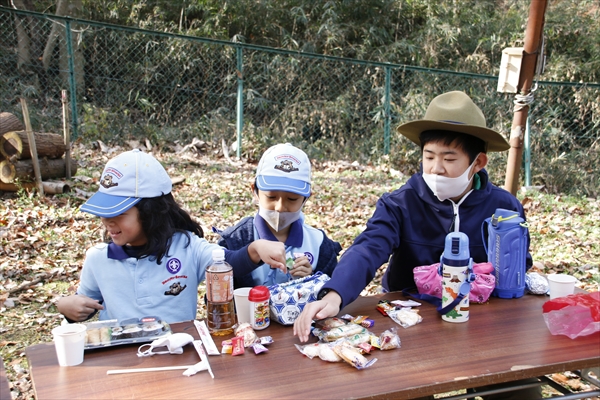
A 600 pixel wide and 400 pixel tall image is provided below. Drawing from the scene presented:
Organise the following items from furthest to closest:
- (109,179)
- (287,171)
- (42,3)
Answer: (42,3) → (287,171) → (109,179)

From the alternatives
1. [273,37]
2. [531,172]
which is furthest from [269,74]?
[531,172]

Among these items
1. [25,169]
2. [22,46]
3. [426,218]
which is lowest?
[25,169]

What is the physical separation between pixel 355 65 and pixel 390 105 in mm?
1151

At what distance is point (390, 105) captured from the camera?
1024 centimetres

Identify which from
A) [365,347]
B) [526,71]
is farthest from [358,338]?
[526,71]

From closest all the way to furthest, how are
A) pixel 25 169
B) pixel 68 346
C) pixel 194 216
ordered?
pixel 68 346 → pixel 194 216 → pixel 25 169

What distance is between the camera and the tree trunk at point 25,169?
255 inches

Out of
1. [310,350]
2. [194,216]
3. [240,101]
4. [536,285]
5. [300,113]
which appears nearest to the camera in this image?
[310,350]

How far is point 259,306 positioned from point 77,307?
706 mm

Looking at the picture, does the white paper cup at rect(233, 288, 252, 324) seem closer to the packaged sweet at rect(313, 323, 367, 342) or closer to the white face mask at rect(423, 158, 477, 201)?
the packaged sweet at rect(313, 323, 367, 342)

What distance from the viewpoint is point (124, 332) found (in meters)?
1.87

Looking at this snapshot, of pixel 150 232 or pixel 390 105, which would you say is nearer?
pixel 150 232

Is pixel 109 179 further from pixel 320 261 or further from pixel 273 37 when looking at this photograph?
pixel 273 37

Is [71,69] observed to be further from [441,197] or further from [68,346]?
[68,346]
